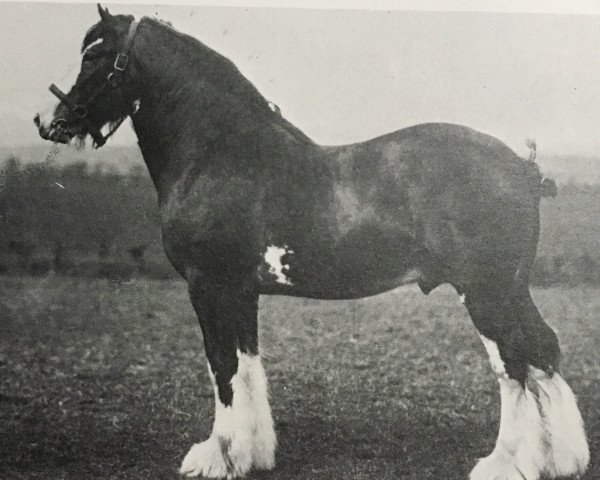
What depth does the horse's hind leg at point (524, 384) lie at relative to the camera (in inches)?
101

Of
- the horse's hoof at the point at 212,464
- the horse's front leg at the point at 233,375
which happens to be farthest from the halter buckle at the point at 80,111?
the horse's hoof at the point at 212,464

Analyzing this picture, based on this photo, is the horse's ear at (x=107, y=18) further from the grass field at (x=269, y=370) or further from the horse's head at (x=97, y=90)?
the grass field at (x=269, y=370)

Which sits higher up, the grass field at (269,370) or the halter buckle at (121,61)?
the halter buckle at (121,61)

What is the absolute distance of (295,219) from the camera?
269cm

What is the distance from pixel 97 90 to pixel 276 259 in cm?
110

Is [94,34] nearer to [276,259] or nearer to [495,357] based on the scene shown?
[276,259]

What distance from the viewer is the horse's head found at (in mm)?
2768

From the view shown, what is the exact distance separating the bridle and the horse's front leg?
82 cm

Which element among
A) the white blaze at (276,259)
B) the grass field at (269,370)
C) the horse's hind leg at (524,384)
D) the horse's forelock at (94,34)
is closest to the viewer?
the horse's hind leg at (524,384)

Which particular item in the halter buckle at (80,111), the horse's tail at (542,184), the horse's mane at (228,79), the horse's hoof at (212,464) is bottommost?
the horse's hoof at (212,464)

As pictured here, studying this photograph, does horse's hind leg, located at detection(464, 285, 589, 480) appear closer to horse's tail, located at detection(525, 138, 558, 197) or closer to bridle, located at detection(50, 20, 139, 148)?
horse's tail, located at detection(525, 138, 558, 197)

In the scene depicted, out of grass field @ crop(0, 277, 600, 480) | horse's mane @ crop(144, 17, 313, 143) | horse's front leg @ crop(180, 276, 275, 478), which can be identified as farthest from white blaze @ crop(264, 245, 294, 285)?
horse's mane @ crop(144, 17, 313, 143)

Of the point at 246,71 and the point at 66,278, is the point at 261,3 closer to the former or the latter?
the point at 246,71

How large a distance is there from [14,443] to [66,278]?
797 mm
